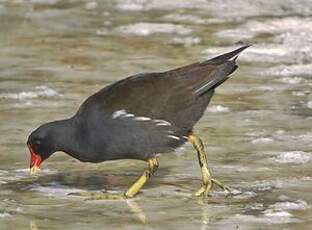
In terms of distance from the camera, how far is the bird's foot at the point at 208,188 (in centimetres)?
758

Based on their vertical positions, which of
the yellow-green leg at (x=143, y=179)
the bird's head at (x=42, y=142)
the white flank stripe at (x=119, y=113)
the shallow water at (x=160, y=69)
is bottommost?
the shallow water at (x=160, y=69)

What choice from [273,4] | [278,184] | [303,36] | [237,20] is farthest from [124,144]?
[273,4]

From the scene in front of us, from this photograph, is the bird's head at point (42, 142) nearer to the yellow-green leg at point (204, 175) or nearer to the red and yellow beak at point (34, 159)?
the red and yellow beak at point (34, 159)

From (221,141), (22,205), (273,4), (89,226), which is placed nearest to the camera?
(89,226)

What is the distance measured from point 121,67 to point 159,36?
67.1 inches

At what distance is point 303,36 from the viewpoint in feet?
43.8

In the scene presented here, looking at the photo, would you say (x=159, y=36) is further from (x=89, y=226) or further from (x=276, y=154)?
(x=89, y=226)

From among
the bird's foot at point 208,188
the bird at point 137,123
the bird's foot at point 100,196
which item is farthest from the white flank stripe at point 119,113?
the bird's foot at point 208,188

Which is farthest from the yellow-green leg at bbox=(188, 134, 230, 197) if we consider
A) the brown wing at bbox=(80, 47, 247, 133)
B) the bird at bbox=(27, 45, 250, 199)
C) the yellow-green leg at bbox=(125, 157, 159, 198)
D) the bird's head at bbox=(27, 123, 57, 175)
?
the bird's head at bbox=(27, 123, 57, 175)

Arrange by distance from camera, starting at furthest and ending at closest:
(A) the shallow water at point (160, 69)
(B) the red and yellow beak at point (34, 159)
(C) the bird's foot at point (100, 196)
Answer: (B) the red and yellow beak at point (34, 159), (C) the bird's foot at point (100, 196), (A) the shallow water at point (160, 69)

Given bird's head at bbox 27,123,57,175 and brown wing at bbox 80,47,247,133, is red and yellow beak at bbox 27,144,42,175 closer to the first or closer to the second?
bird's head at bbox 27,123,57,175

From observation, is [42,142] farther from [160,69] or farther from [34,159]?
[160,69]

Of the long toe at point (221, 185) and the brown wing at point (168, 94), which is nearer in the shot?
the brown wing at point (168, 94)

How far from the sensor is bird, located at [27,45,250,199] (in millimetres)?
7352
